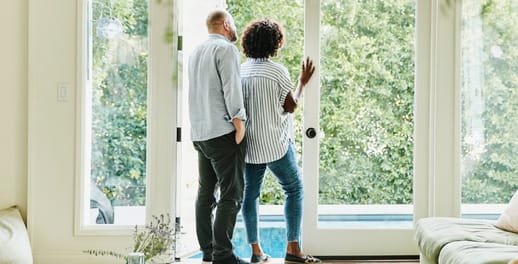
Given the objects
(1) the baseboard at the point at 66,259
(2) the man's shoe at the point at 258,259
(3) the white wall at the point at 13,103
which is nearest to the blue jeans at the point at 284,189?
(2) the man's shoe at the point at 258,259

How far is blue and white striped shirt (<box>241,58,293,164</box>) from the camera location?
348cm

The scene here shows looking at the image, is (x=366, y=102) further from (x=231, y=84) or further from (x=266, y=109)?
(x=231, y=84)

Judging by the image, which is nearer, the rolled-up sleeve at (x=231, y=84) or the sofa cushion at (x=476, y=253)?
the sofa cushion at (x=476, y=253)

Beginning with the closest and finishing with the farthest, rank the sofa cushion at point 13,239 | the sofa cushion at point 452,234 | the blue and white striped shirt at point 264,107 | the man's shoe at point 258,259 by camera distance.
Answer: the sofa cushion at point 452,234 → the sofa cushion at point 13,239 → the blue and white striped shirt at point 264,107 → the man's shoe at point 258,259

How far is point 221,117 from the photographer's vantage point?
3330mm

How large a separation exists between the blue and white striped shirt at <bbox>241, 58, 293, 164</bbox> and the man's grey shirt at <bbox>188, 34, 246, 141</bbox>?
19cm

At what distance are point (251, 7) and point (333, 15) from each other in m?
1.80

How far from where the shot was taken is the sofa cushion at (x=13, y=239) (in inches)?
123

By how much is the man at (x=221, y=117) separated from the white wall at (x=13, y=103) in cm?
112

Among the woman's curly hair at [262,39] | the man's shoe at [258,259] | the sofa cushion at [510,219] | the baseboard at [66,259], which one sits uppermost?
the woman's curly hair at [262,39]

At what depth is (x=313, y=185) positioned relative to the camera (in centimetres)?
382

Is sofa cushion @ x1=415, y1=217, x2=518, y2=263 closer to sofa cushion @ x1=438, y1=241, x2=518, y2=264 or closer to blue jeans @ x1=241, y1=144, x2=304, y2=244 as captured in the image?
sofa cushion @ x1=438, y1=241, x2=518, y2=264

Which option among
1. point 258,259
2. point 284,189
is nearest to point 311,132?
point 284,189

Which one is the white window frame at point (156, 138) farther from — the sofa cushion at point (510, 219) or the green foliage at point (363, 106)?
the sofa cushion at point (510, 219)
